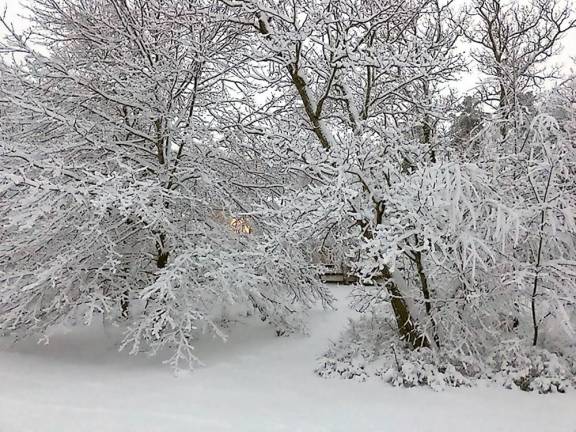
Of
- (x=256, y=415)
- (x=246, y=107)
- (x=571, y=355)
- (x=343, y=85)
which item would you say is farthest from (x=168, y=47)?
(x=571, y=355)

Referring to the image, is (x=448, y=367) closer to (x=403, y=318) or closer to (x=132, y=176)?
(x=403, y=318)

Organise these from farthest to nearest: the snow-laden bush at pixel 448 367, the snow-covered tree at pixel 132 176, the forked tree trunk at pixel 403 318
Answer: the snow-covered tree at pixel 132 176 < the forked tree trunk at pixel 403 318 < the snow-laden bush at pixel 448 367

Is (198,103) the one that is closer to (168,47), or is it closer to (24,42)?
(168,47)

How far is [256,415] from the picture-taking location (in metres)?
5.18

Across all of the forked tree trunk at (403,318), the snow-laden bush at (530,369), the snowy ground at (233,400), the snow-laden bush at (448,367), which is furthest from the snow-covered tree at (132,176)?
the snow-laden bush at (530,369)

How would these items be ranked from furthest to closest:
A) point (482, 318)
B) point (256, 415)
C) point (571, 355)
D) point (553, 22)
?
point (553, 22) < point (482, 318) < point (571, 355) < point (256, 415)

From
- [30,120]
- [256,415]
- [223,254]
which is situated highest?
[30,120]

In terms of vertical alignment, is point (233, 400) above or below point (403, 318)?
below

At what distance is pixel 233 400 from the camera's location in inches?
229

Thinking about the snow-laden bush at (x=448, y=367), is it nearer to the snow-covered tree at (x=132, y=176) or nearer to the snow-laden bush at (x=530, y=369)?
the snow-laden bush at (x=530, y=369)

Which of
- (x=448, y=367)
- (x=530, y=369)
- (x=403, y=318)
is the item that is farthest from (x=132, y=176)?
(x=530, y=369)

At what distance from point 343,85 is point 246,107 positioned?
191 cm

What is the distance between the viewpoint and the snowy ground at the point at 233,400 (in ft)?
15.7

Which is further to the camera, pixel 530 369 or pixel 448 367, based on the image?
pixel 448 367
